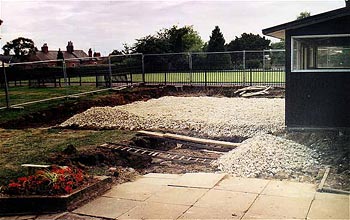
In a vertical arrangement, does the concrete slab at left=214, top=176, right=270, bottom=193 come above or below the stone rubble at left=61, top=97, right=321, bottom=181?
below

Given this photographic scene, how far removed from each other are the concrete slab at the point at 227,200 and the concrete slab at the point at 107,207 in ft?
2.58

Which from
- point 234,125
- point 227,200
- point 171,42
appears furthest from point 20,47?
point 227,200

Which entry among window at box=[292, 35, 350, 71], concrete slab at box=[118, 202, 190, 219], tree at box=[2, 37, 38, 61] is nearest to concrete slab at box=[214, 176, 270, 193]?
concrete slab at box=[118, 202, 190, 219]

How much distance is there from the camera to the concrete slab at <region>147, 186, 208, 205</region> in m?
4.43

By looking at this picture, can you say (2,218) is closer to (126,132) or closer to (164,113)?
(126,132)

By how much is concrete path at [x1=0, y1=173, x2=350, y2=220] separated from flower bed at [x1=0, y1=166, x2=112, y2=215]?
0.53 ft

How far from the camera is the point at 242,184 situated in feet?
16.3

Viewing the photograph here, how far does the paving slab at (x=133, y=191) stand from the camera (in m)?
4.70

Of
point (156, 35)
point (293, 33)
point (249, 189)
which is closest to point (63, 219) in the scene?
point (249, 189)

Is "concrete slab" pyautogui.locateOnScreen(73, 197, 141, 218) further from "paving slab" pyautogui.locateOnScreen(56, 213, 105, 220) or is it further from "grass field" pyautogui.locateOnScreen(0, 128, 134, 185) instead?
"grass field" pyautogui.locateOnScreen(0, 128, 134, 185)

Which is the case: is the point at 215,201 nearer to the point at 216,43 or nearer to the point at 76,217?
the point at 76,217

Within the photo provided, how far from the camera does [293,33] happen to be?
812cm

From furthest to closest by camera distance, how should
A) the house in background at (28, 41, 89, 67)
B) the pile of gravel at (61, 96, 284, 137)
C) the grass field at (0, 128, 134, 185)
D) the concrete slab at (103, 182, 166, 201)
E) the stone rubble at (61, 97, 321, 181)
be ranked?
the house in background at (28, 41, 89, 67) → the pile of gravel at (61, 96, 284, 137) → the grass field at (0, 128, 134, 185) → the stone rubble at (61, 97, 321, 181) → the concrete slab at (103, 182, 166, 201)

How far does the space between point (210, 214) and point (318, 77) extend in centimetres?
517
